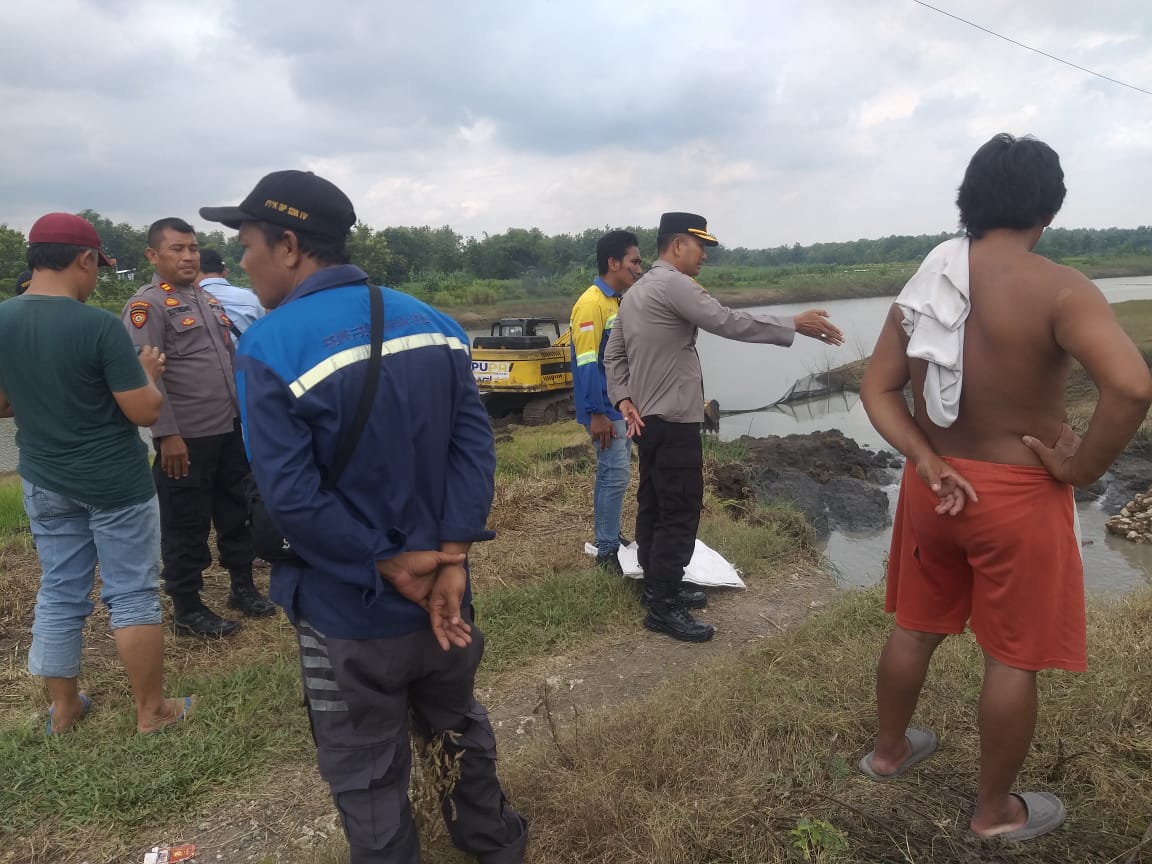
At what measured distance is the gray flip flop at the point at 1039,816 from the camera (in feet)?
6.64

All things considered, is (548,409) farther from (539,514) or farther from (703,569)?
(703,569)

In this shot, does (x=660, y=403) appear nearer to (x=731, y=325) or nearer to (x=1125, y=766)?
(x=731, y=325)

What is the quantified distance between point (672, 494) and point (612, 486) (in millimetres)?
719

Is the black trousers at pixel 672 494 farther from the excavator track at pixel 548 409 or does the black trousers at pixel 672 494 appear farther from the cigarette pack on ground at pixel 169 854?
the excavator track at pixel 548 409

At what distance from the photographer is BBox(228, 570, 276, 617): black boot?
13.9ft

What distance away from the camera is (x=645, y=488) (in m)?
4.11

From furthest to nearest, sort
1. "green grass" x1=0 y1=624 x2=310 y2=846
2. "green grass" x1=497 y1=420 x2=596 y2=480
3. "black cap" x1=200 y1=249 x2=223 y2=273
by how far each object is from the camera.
Result: "green grass" x1=497 y1=420 x2=596 y2=480 → "black cap" x1=200 y1=249 x2=223 y2=273 → "green grass" x1=0 y1=624 x2=310 y2=846

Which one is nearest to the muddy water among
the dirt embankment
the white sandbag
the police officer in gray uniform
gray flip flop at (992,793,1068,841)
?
the dirt embankment

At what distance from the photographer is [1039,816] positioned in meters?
2.06

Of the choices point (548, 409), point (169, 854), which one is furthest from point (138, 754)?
point (548, 409)

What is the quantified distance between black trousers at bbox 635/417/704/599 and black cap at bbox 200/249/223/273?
308 centimetres

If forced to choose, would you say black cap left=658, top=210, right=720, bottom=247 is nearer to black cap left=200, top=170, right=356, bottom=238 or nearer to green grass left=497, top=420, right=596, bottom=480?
black cap left=200, top=170, right=356, bottom=238

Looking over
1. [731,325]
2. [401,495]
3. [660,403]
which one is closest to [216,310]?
[660,403]

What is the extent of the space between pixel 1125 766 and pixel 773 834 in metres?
1.08
